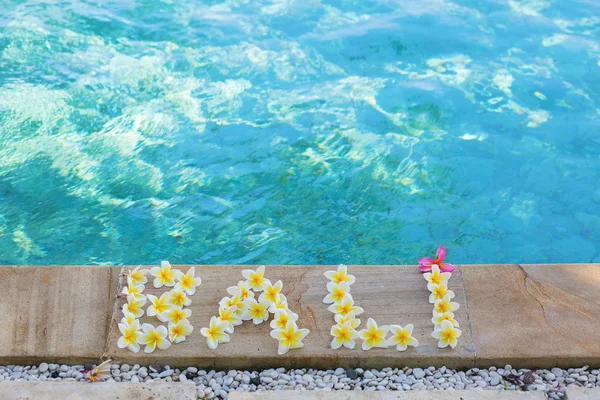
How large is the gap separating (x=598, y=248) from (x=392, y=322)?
2057 mm

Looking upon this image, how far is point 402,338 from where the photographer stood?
2584mm

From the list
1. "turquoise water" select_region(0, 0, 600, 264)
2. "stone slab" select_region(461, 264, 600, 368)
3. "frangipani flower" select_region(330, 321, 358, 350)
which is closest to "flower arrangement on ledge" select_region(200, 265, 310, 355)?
"frangipani flower" select_region(330, 321, 358, 350)

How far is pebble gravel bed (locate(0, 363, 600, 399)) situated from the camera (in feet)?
8.14

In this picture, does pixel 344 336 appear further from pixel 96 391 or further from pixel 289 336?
pixel 96 391

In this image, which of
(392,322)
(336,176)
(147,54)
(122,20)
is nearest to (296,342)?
(392,322)

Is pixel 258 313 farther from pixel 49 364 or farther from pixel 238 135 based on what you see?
pixel 238 135

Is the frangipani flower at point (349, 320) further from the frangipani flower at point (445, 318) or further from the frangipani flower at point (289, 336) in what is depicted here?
the frangipani flower at point (445, 318)

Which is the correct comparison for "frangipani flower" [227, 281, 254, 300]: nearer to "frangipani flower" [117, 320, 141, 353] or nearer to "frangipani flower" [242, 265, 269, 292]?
"frangipani flower" [242, 265, 269, 292]

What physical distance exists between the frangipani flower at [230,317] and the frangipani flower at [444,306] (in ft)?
2.60

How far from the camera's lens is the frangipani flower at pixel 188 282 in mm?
2812

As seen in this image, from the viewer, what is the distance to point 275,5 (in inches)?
263

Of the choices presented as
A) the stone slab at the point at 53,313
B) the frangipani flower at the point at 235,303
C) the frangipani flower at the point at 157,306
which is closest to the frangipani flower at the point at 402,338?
the frangipani flower at the point at 235,303

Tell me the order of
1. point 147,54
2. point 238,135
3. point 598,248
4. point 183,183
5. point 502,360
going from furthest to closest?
point 147,54
point 238,135
point 183,183
point 598,248
point 502,360

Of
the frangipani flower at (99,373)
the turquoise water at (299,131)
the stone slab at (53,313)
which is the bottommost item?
the turquoise water at (299,131)
